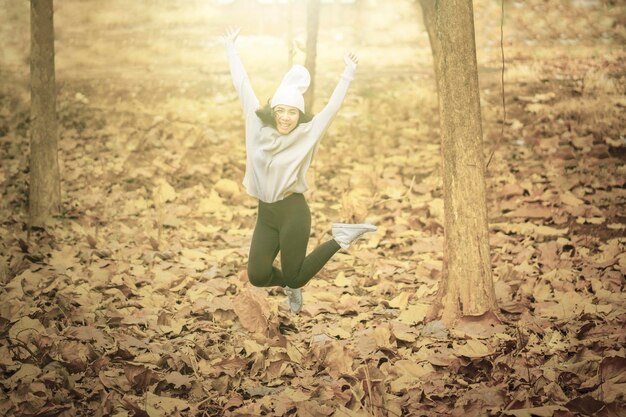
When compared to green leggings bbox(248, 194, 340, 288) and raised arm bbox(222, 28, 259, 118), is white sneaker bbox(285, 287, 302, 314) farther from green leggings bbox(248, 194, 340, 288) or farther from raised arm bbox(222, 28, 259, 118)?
raised arm bbox(222, 28, 259, 118)

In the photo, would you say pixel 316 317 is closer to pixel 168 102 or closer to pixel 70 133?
pixel 70 133

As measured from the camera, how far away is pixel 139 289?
20.3 ft

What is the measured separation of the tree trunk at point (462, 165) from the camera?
471 cm

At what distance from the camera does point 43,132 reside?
8156 mm

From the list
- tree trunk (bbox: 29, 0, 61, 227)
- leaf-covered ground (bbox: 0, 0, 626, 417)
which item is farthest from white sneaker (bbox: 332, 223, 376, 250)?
tree trunk (bbox: 29, 0, 61, 227)

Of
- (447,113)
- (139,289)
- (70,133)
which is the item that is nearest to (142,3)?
(70,133)

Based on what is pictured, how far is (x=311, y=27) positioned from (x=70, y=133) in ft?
18.9

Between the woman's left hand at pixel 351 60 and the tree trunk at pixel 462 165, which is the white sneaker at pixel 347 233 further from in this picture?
the woman's left hand at pixel 351 60

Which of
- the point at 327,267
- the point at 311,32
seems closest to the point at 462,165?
the point at 327,267

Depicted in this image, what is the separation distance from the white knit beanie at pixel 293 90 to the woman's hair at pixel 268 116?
0.05 m

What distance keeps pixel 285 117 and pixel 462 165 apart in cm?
150

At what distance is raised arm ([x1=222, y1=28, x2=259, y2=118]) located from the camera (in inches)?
170

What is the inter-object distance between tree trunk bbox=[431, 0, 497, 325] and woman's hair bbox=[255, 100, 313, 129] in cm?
119

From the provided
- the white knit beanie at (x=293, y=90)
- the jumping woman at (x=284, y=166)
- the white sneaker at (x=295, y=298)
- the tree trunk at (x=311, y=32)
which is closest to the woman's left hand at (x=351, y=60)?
the jumping woman at (x=284, y=166)
